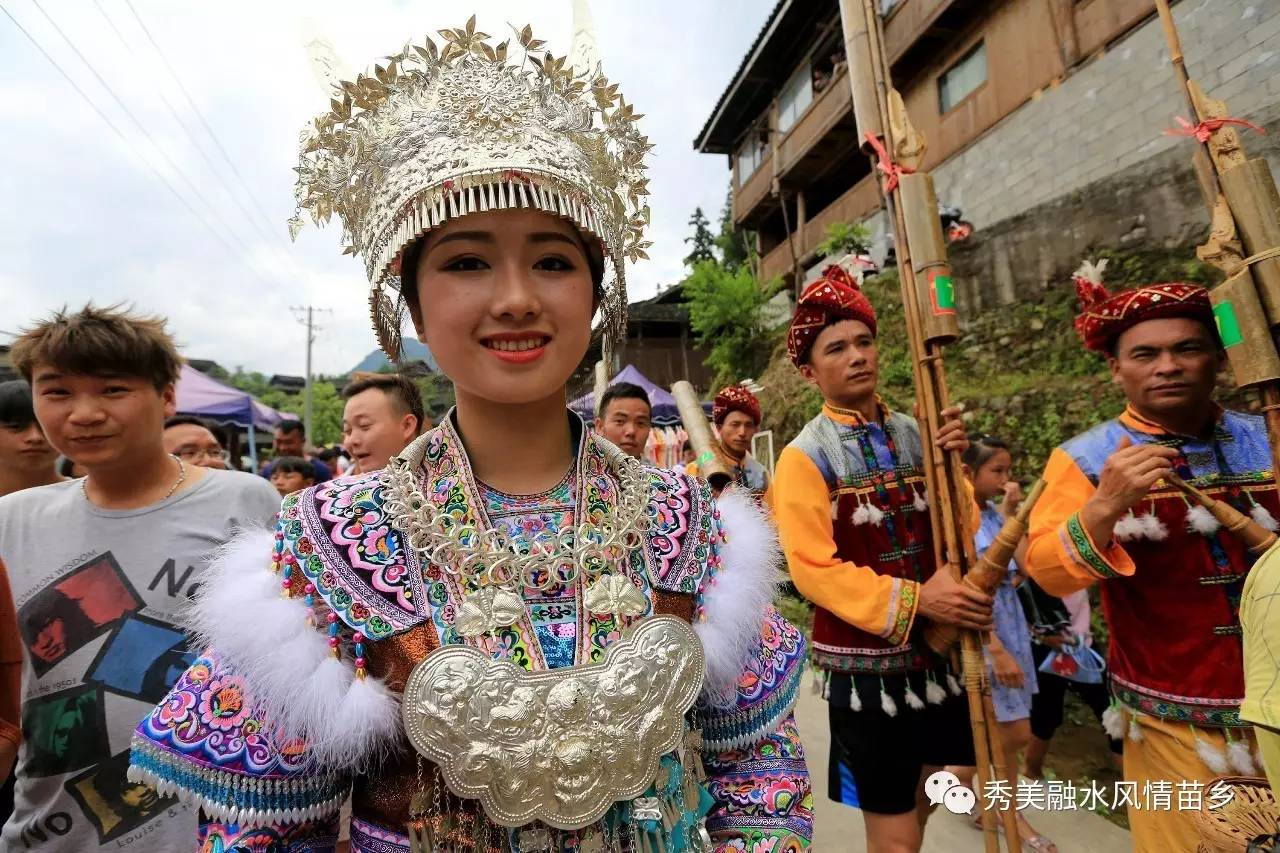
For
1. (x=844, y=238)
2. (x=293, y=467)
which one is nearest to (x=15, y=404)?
(x=293, y=467)

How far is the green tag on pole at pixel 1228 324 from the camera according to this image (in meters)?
1.76

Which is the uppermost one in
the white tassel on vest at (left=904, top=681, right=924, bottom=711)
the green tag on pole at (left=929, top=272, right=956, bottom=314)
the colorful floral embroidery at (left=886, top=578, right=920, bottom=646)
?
the green tag on pole at (left=929, top=272, right=956, bottom=314)

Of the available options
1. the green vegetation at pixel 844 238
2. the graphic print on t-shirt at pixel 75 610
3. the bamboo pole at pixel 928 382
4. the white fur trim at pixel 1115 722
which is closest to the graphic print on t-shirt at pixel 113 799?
the graphic print on t-shirt at pixel 75 610

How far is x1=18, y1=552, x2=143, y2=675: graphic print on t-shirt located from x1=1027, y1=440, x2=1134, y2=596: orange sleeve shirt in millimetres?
2954

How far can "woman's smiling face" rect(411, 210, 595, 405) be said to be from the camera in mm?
1138

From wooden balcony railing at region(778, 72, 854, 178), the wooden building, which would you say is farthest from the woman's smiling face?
wooden balcony railing at region(778, 72, 854, 178)

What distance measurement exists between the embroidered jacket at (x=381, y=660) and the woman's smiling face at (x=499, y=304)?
0.21 meters

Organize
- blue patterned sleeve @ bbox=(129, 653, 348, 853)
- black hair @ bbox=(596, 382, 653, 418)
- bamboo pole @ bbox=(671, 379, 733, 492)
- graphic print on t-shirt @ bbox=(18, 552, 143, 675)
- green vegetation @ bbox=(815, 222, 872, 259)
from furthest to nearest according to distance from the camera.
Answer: green vegetation @ bbox=(815, 222, 872, 259)
bamboo pole @ bbox=(671, 379, 733, 492)
black hair @ bbox=(596, 382, 653, 418)
graphic print on t-shirt @ bbox=(18, 552, 143, 675)
blue patterned sleeve @ bbox=(129, 653, 348, 853)

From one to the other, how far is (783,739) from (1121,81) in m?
9.63

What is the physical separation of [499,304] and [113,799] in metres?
1.77

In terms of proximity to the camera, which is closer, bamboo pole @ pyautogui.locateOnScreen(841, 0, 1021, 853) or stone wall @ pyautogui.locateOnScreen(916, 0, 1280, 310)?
bamboo pole @ pyautogui.locateOnScreen(841, 0, 1021, 853)

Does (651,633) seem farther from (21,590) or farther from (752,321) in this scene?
(752,321)

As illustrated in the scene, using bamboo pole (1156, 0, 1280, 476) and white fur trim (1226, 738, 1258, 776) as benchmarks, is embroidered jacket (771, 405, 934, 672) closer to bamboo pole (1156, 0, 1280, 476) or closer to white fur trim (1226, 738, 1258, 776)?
white fur trim (1226, 738, 1258, 776)

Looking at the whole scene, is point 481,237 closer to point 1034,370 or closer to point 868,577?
point 868,577
